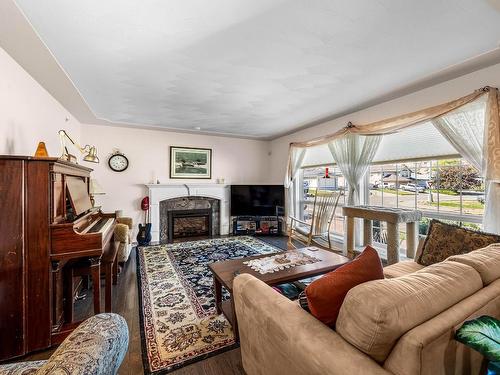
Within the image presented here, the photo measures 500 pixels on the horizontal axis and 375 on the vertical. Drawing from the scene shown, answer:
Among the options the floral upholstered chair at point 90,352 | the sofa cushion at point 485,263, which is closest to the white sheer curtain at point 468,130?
the sofa cushion at point 485,263

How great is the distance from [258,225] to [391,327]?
4669 millimetres

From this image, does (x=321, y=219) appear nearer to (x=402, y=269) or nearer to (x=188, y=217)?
(x=402, y=269)

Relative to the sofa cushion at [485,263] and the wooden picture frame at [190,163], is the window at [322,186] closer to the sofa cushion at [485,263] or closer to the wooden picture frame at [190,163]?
the wooden picture frame at [190,163]

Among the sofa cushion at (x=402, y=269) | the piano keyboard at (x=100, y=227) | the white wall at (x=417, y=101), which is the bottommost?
the sofa cushion at (x=402, y=269)

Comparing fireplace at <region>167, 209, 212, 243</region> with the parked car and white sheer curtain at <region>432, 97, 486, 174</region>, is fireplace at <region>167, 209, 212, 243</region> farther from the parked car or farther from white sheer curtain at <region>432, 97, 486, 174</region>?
white sheer curtain at <region>432, 97, 486, 174</region>

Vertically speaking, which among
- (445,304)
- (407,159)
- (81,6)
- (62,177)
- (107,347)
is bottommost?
(107,347)

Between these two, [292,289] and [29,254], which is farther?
[292,289]

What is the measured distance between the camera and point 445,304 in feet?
2.73

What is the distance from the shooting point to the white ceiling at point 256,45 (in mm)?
1429

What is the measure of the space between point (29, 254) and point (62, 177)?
635 millimetres

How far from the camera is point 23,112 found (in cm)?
215

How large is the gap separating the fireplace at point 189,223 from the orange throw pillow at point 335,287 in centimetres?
411

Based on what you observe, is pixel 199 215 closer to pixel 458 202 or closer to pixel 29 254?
pixel 29 254

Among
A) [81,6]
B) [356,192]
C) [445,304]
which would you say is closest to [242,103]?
[81,6]
